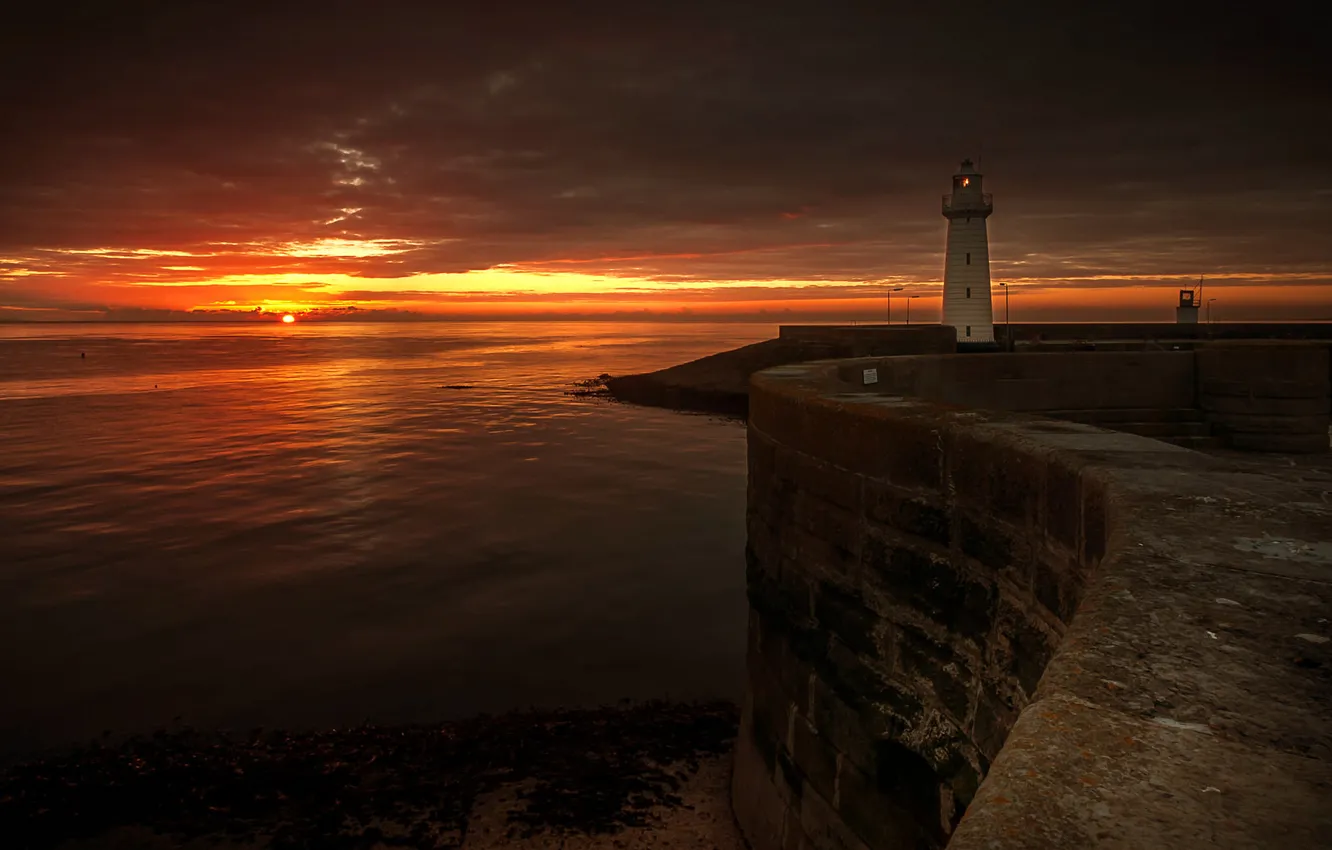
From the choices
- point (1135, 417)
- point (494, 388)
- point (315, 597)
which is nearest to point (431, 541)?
point (315, 597)

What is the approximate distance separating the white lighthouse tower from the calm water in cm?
1092

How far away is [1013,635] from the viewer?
12.5 ft

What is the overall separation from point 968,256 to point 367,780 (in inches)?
1197

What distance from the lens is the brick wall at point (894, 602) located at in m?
3.72

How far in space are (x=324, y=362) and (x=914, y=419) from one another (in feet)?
318

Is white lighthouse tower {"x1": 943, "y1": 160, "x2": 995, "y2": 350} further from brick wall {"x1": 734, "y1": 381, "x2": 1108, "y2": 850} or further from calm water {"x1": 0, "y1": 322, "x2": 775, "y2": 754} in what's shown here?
brick wall {"x1": 734, "y1": 381, "x2": 1108, "y2": 850}

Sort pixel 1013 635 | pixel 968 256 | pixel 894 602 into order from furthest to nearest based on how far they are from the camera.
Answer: pixel 968 256 < pixel 894 602 < pixel 1013 635

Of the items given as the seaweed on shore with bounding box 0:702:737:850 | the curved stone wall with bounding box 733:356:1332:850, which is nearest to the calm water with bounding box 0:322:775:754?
the seaweed on shore with bounding box 0:702:737:850

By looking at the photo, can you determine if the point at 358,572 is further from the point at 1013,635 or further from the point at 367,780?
the point at 1013,635

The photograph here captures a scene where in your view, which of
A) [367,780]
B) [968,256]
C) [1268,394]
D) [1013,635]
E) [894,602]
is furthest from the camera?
[968,256]

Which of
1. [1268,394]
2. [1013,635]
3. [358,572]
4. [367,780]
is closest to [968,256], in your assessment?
[1268,394]

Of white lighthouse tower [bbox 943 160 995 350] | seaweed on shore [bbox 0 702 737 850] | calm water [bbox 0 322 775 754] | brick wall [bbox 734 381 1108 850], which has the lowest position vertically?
seaweed on shore [bbox 0 702 737 850]

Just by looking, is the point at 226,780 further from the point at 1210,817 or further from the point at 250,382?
the point at 250,382

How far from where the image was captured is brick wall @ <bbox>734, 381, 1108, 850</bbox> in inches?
146
